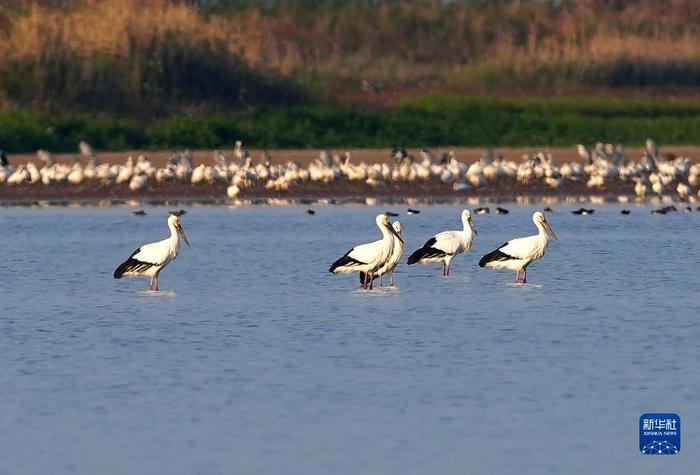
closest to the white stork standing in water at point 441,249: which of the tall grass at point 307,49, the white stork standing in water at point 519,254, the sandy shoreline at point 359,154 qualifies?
the white stork standing in water at point 519,254

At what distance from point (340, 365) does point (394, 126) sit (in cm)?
3186

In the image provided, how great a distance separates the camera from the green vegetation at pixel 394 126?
42781 mm

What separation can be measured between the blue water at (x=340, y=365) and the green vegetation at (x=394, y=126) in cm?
1898

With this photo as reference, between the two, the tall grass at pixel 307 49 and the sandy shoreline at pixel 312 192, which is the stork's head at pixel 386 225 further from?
the tall grass at pixel 307 49

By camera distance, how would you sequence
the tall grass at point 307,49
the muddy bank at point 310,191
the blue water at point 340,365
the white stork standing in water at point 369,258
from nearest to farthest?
the blue water at point 340,365 → the white stork standing in water at point 369,258 → the muddy bank at point 310,191 → the tall grass at point 307,49

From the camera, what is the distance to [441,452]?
33.5 feet

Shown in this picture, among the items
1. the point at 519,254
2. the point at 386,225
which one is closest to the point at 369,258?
the point at 386,225

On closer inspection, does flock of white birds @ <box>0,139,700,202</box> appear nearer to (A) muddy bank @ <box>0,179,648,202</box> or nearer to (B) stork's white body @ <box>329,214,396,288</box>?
(A) muddy bank @ <box>0,179,648,202</box>

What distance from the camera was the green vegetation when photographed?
42781 mm

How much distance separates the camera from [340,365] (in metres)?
13.4

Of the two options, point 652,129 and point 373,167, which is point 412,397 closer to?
point 373,167

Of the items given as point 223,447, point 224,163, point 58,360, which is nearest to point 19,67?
point 224,163

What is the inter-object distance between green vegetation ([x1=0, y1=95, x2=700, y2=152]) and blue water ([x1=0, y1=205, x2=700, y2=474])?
747 inches

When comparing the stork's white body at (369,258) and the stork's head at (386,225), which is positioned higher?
the stork's head at (386,225)
